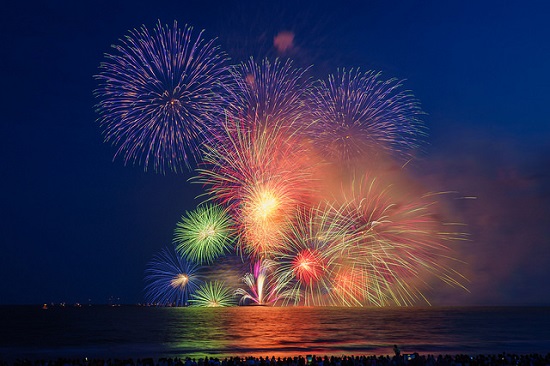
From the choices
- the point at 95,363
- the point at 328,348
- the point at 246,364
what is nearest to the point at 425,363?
the point at 246,364

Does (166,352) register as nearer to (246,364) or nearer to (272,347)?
(272,347)

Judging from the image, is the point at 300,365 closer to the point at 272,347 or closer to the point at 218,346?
the point at 272,347

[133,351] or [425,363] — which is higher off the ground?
[133,351]

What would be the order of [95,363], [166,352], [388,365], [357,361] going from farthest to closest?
[166,352], [95,363], [357,361], [388,365]

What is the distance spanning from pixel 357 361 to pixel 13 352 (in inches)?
1870

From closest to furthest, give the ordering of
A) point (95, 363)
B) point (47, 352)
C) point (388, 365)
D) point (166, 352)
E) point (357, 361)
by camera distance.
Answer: point (388, 365), point (357, 361), point (95, 363), point (166, 352), point (47, 352)

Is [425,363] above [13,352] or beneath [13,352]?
beneath

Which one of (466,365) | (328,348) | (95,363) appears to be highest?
(328,348)

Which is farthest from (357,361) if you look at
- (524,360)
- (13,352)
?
(13,352)

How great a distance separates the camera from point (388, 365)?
89.9 feet

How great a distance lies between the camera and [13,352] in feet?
198

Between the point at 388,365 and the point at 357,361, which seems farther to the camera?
the point at 357,361

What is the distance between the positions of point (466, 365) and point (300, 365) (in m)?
8.88

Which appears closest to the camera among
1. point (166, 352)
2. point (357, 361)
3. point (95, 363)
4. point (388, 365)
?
point (388, 365)
